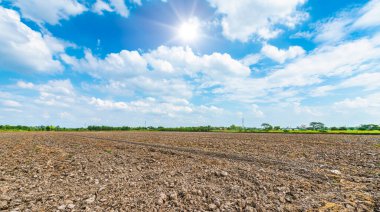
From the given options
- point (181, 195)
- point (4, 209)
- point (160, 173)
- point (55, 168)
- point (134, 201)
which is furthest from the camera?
point (55, 168)

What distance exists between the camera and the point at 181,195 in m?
5.86

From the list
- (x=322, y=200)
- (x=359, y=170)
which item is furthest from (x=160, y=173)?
(x=359, y=170)

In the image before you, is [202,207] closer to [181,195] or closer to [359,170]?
[181,195]

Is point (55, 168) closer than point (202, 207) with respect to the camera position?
No

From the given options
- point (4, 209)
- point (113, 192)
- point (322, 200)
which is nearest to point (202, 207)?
point (113, 192)

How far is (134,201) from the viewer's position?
5465 mm

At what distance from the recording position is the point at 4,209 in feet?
16.3

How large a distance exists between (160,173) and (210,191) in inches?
118

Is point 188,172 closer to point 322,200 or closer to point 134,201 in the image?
point 134,201

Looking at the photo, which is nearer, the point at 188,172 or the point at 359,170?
the point at 188,172

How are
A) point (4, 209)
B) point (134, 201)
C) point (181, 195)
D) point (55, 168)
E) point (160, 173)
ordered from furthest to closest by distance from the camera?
point (55, 168) < point (160, 173) < point (181, 195) < point (134, 201) < point (4, 209)

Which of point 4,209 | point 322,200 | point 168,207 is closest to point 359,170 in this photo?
point 322,200

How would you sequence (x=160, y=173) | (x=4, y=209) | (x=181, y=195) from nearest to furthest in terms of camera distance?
(x=4, y=209) < (x=181, y=195) < (x=160, y=173)

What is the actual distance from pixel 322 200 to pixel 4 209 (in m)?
8.28
